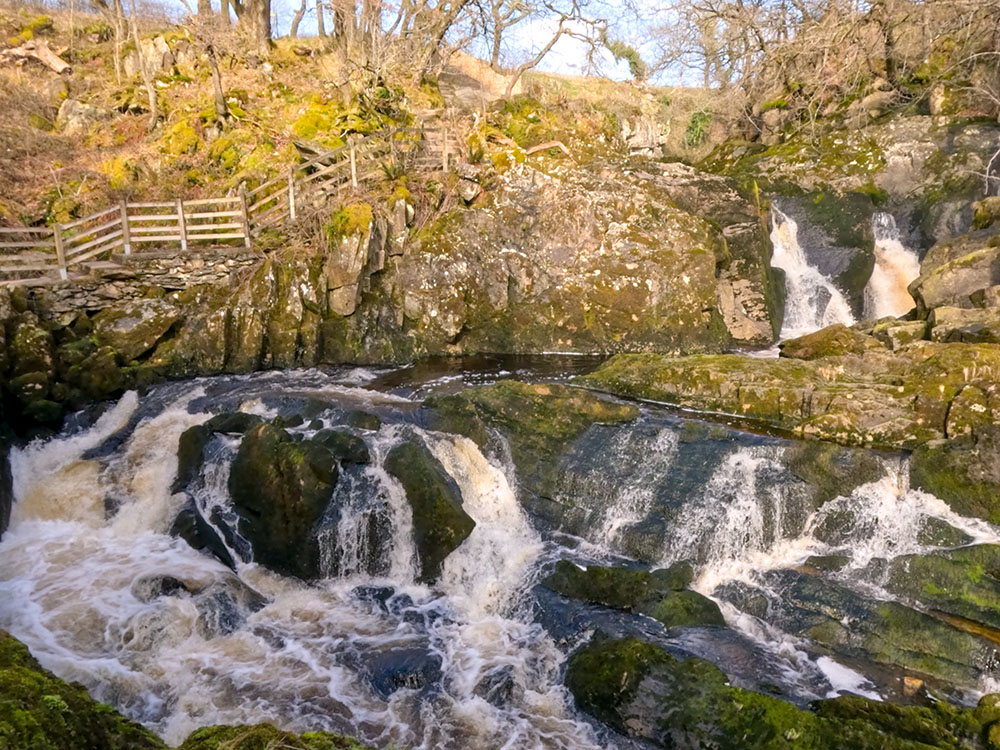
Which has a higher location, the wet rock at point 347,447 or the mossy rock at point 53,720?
the mossy rock at point 53,720

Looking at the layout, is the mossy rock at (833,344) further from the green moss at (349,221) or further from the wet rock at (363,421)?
the green moss at (349,221)

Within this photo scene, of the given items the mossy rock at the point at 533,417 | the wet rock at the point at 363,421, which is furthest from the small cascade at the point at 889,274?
the wet rock at the point at 363,421

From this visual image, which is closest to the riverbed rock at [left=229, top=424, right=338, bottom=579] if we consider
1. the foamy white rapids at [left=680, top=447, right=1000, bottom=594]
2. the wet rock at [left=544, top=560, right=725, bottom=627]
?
the wet rock at [left=544, top=560, right=725, bottom=627]

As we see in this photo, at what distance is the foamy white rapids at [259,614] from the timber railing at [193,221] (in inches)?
176

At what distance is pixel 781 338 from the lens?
16.8 metres

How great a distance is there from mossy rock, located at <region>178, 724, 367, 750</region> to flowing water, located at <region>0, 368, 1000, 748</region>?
3970mm

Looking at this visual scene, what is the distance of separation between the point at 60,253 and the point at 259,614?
30.6 feet

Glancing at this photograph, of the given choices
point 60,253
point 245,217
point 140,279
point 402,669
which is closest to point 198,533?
point 402,669

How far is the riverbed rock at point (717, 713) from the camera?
6.08 metres

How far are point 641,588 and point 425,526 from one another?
314 cm

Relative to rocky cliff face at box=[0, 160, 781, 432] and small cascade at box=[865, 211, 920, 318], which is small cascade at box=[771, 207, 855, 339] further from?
small cascade at box=[865, 211, 920, 318]

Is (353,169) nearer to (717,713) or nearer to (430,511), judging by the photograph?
(430,511)

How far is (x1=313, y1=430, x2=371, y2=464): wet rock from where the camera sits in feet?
33.7

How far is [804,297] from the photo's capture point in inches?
699
